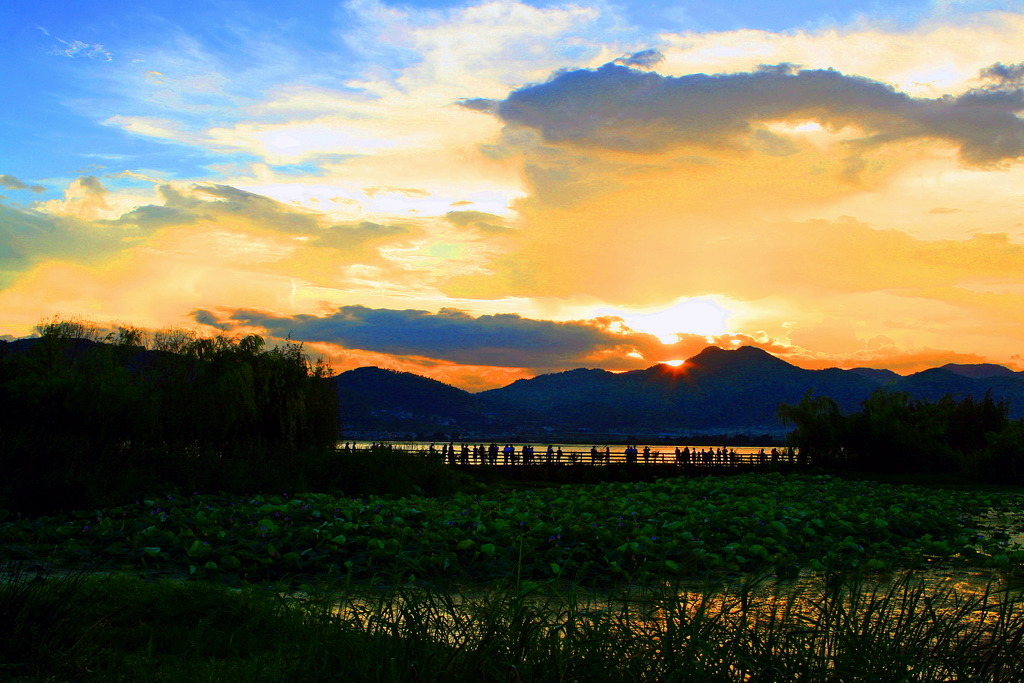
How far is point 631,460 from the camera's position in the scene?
3459 centimetres

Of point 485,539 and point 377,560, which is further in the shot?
point 485,539

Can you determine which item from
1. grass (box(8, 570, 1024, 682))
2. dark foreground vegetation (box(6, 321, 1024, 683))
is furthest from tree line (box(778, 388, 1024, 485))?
grass (box(8, 570, 1024, 682))

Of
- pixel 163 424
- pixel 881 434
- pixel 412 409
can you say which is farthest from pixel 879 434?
pixel 412 409

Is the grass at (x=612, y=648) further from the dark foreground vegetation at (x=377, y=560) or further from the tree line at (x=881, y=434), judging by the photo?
the tree line at (x=881, y=434)

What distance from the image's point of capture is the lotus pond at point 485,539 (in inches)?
340

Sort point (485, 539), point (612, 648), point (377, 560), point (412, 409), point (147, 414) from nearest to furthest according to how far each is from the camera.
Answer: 1. point (612, 648)
2. point (377, 560)
3. point (485, 539)
4. point (147, 414)
5. point (412, 409)

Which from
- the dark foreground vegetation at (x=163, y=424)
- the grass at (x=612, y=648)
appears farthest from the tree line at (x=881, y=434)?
the grass at (x=612, y=648)

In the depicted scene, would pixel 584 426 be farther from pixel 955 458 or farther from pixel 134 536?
pixel 134 536

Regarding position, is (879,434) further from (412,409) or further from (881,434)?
(412,409)

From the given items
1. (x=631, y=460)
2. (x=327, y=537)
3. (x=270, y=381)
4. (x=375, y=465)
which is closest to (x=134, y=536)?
(x=327, y=537)

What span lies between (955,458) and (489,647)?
38488 millimetres

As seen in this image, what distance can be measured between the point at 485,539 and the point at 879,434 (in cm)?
3164

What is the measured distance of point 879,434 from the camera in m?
35.9

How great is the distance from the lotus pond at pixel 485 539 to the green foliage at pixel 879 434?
23395mm
